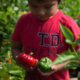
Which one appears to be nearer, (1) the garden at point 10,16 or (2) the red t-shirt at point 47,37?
(2) the red t-shirt at point 47,37

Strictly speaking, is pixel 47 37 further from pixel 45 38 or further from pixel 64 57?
pixel 64 57

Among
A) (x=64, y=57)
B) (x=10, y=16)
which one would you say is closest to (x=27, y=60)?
(x=64, y=57)

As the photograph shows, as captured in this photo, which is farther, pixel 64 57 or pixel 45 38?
pixel 45 38

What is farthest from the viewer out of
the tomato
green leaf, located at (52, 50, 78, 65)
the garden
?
the garden

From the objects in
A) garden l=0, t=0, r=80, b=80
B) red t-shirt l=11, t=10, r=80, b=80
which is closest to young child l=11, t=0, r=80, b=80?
red t-shirt l=11, t=10, r=80, b=80

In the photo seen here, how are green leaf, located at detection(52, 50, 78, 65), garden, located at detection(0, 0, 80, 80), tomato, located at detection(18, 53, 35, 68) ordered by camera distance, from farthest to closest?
garden, located at detection(0, 0, 80, 80), tomato, located at detection(18, 53, 35, 68), green leaf, located at detection(52, 50, 78, 65)

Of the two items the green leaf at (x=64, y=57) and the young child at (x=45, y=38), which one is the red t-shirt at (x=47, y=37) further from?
the green leaf at (x=64, y=57)

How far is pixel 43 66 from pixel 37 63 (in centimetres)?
7

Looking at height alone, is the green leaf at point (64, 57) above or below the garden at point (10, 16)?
below

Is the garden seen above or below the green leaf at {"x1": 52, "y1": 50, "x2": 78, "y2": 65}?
above

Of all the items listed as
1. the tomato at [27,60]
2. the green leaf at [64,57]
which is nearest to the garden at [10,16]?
the tomato at [27,60]

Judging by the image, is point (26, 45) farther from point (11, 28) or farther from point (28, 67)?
point (11, 28)

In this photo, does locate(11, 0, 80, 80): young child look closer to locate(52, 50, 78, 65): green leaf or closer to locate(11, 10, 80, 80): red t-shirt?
locate(11, 10, 80, 80): red t-shirt

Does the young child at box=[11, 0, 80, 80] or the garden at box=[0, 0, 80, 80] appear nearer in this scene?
the young child at box=[11, 0, 80, 80]
